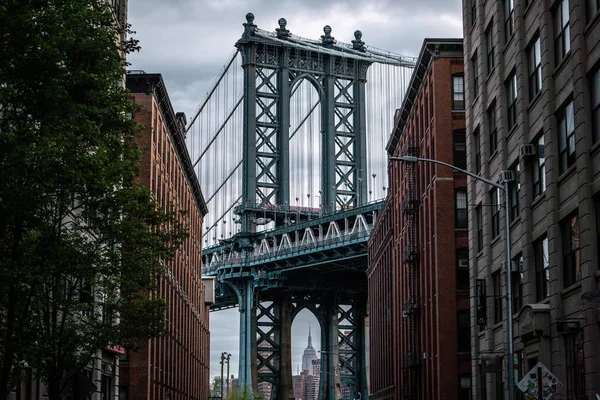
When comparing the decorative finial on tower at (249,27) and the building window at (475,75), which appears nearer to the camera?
the building window at (475,75)

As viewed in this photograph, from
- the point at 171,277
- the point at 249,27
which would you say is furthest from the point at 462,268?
the point at 249,27

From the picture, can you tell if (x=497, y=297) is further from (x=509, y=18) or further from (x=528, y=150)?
(x=509, y=18)

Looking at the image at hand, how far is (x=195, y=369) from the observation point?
10675 cm

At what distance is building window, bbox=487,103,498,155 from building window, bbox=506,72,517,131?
2199 millimetres

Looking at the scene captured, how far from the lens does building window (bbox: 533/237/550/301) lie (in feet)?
109

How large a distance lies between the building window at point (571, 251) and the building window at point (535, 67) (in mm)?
5314

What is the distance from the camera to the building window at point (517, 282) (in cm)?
3678

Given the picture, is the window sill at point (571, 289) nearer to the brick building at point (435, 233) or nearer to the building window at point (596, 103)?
the building window at point (596, 103)

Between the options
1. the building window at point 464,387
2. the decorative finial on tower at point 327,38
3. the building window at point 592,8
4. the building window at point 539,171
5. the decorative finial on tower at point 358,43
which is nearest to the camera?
the building window at point 592,8

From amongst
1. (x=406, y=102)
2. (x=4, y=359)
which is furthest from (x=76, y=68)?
(x=406, y=102)

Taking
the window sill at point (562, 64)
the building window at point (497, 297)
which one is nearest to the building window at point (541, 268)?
the window sill at point (562, 64)

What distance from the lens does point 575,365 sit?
29.8 metres

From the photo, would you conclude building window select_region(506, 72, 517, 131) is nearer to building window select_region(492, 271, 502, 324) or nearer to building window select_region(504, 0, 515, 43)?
building window select_region(504, 0, 515, 43)

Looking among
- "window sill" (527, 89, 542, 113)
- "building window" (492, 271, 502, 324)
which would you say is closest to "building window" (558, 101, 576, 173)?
"window sill" (527, 89, 542, 113)
